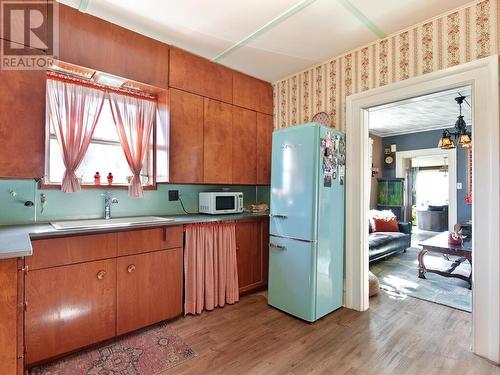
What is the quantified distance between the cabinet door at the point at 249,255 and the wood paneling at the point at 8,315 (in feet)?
6.36

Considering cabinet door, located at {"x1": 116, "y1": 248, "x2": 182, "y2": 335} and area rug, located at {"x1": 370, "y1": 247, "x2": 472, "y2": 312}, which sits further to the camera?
area rug, located at {"x1": 370, "y1": 247, "x2": 472, "y2": 312}

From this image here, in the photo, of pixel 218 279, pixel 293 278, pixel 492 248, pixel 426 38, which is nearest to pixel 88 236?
pixel 218 279

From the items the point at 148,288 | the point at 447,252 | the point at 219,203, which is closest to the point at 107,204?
the point at 148,288

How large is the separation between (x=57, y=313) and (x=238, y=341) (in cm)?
133

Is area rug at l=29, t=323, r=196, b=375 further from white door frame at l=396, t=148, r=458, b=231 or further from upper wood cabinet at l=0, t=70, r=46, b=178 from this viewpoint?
white door frame at l=396, t=148, r=458, b=231

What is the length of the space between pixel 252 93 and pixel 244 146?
2.33 feet

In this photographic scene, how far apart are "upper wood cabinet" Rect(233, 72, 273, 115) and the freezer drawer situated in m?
1.71

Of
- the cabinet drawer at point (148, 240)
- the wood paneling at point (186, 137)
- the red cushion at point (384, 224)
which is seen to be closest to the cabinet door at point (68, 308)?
the cabinet drawer at point (148, 240)

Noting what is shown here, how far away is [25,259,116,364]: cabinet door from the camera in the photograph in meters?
1.74

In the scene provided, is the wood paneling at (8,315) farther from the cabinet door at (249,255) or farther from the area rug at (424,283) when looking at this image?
Result: the area rug at (424,283)

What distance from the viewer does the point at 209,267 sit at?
103 inches

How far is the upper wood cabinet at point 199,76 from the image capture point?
2670mm

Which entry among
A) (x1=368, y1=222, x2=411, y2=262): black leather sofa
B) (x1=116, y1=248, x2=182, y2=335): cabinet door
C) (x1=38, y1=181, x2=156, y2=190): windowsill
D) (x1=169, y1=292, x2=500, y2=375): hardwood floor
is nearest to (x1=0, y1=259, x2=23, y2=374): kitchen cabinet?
→ (x1=116, y1=248, x2=182, y2=335): cabinet door

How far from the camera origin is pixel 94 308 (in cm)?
196
